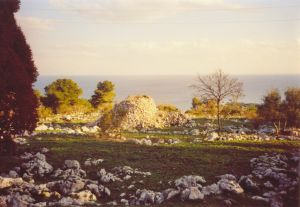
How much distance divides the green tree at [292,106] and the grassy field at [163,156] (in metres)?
7.79

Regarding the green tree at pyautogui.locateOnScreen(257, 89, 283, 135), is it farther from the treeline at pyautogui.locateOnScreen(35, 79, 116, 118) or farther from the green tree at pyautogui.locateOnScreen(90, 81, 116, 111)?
the green tree at pyautogui.locateOnScreen(90, 81, 116, 111)

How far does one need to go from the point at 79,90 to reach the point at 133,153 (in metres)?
43.9

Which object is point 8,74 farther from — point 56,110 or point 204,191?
point 56,110

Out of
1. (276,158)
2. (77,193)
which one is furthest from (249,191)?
(77,193)

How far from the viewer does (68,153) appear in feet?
79.3

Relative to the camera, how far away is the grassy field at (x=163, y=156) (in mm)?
19812

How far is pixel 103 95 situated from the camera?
236ft

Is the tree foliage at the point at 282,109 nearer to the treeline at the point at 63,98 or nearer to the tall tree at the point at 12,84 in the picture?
the tall tree at the point at 12,84

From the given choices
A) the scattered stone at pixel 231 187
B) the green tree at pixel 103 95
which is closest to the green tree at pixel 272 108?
the scattered stone at pixel 231 187

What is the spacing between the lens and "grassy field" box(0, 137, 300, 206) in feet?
65.0

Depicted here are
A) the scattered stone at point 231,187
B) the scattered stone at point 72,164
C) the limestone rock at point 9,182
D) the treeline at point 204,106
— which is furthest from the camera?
the treeline at point 204,106

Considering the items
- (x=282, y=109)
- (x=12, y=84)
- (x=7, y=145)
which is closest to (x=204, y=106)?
(x=282, y=109)

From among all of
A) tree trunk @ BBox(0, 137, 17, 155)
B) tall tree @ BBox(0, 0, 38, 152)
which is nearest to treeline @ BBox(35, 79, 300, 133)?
tall tree @ BBox(0, 0, 38, 152)

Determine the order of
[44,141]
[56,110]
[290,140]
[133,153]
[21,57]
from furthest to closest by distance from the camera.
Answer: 1. [56,110]
2. [290,140]
3. [44,141]
4. [133,153]
5. [21,57]
